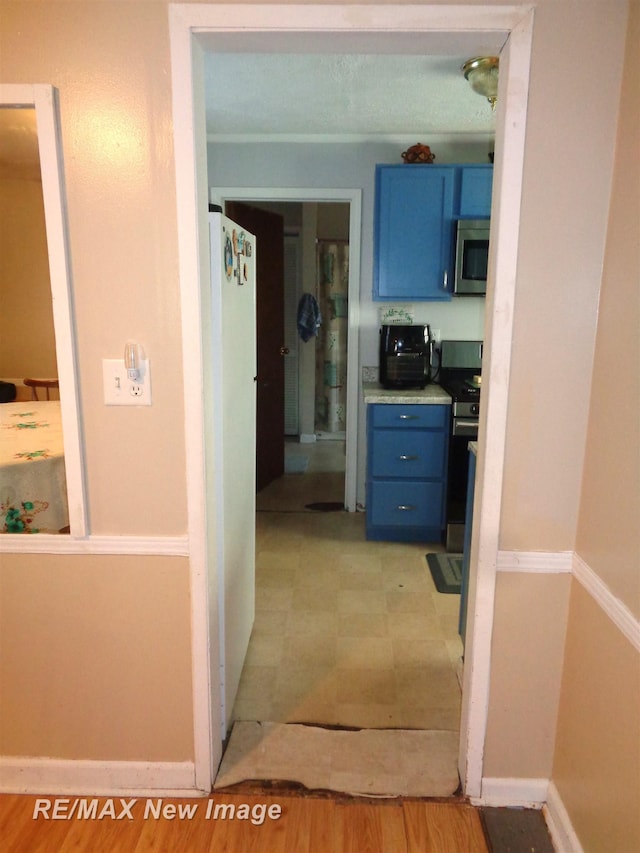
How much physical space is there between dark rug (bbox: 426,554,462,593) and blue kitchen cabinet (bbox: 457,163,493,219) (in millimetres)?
1999

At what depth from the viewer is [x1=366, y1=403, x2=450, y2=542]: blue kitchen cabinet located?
3.21 m

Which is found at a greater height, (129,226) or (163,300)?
(129,226)

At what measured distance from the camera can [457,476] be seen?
10.7ft

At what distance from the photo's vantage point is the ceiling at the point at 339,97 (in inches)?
93.1

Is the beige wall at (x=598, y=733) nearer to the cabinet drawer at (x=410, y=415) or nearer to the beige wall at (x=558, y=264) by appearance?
the beige wall at (x=558, y=264)

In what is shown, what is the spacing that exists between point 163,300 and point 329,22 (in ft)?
2.45

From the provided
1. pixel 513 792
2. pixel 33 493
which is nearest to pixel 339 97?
pixel 33 493

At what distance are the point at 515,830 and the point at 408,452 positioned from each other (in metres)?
1.98

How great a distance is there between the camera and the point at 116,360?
1413 mm

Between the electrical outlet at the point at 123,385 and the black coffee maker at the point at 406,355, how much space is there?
2.22 metres

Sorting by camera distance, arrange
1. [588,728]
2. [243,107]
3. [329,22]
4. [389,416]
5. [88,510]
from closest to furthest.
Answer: [329,22]
[588,728]
[88,510]
[243,107]
[389,416]

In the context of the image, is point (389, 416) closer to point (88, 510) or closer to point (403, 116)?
point (403, 116)

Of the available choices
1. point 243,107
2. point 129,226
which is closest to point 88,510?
point 129,226

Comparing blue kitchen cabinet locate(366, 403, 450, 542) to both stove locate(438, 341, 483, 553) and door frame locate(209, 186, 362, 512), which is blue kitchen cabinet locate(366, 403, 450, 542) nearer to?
stove locate(438, 341, 483, 553)
